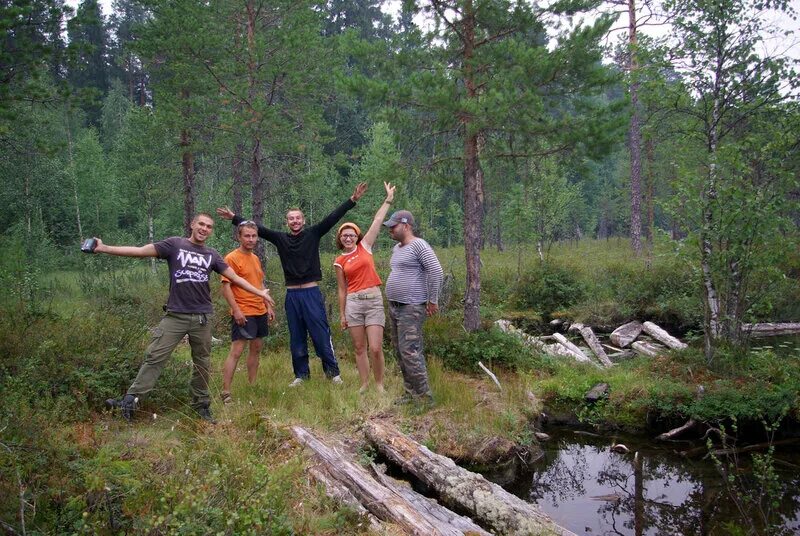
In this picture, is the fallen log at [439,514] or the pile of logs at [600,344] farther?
the pile of logs at [600,344]

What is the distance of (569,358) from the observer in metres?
8.80

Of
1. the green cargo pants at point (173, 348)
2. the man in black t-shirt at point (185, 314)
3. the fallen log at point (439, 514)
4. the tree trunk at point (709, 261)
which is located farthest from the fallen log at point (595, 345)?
the green cargo pants at point (173, 348)

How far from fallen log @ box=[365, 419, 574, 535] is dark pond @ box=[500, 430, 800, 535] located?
3.22 feet

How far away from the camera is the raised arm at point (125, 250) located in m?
4.27

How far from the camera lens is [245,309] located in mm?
5879

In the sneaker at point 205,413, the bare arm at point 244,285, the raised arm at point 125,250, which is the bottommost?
the sneaker at point 205,413

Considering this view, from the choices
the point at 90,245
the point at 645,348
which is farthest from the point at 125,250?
the point at 645,348

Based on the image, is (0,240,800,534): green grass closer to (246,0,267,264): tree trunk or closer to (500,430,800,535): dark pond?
(500,430,800,535): dark pond

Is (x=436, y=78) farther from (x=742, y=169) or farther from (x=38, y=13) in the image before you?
(x=38, y=13)

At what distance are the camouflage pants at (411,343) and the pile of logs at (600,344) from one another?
3.41 metres

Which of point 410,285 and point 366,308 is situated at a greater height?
point 410,285

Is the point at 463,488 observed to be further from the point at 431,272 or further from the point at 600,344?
the point at 600,344

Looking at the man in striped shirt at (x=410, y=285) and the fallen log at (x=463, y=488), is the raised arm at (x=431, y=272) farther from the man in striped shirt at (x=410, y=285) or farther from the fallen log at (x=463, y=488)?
the fallen log at (x=463, y=488)

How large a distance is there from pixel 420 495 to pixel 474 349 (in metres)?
4.08
